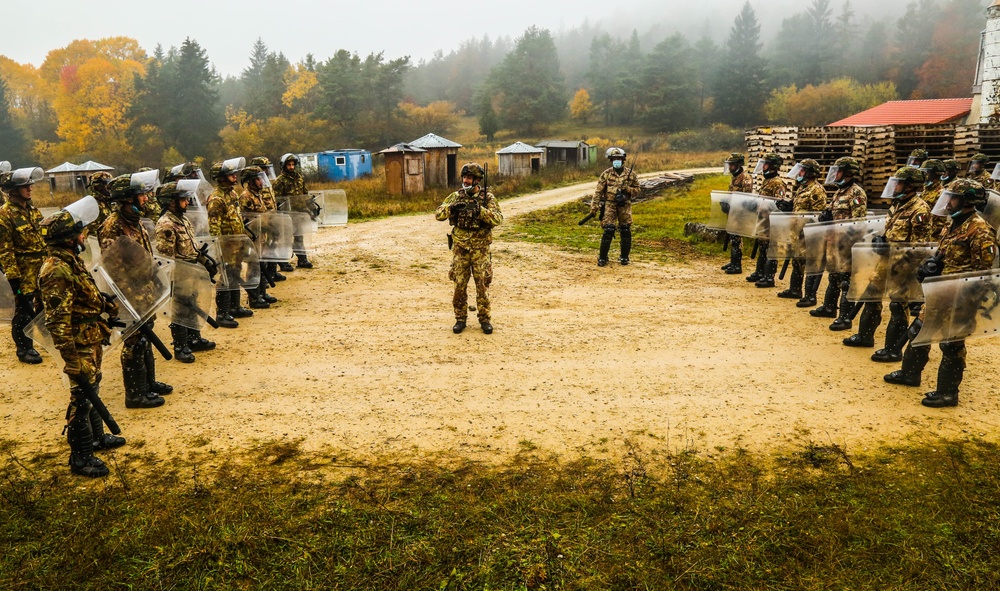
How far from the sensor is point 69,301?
4895 mm

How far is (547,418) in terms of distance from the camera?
5930 mm

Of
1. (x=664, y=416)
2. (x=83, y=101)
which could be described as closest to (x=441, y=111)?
(x=83, y=101)

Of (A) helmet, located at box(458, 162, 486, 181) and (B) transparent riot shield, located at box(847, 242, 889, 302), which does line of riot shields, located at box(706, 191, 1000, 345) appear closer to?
(B) transparent riot shield, located at box(847, 242, 889, 302)

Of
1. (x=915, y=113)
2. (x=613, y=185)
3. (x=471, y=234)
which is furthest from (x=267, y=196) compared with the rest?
(x=915, y=113)

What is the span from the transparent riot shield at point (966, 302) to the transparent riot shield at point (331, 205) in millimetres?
9151

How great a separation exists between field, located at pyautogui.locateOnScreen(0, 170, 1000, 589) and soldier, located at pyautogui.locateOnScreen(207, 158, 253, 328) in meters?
0.37

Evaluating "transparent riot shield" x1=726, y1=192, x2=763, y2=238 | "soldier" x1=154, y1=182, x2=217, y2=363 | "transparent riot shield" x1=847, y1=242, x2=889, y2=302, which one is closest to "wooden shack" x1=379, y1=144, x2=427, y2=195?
"transparent riot shield" x1=726, y1=192, x2=763, y2=238

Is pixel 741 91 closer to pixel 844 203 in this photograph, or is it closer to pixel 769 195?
pixel 769 195

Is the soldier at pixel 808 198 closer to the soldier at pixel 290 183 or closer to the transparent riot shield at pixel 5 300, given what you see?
the soldier at pixel 290 183

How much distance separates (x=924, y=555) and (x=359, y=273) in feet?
31.3

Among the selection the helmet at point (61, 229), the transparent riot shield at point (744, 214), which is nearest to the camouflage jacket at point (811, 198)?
the transparent riot shield at point (744, 214)

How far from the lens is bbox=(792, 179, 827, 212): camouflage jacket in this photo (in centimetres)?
937

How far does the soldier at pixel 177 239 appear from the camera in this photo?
718 centimetres

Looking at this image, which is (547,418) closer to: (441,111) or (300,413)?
(300,413)
